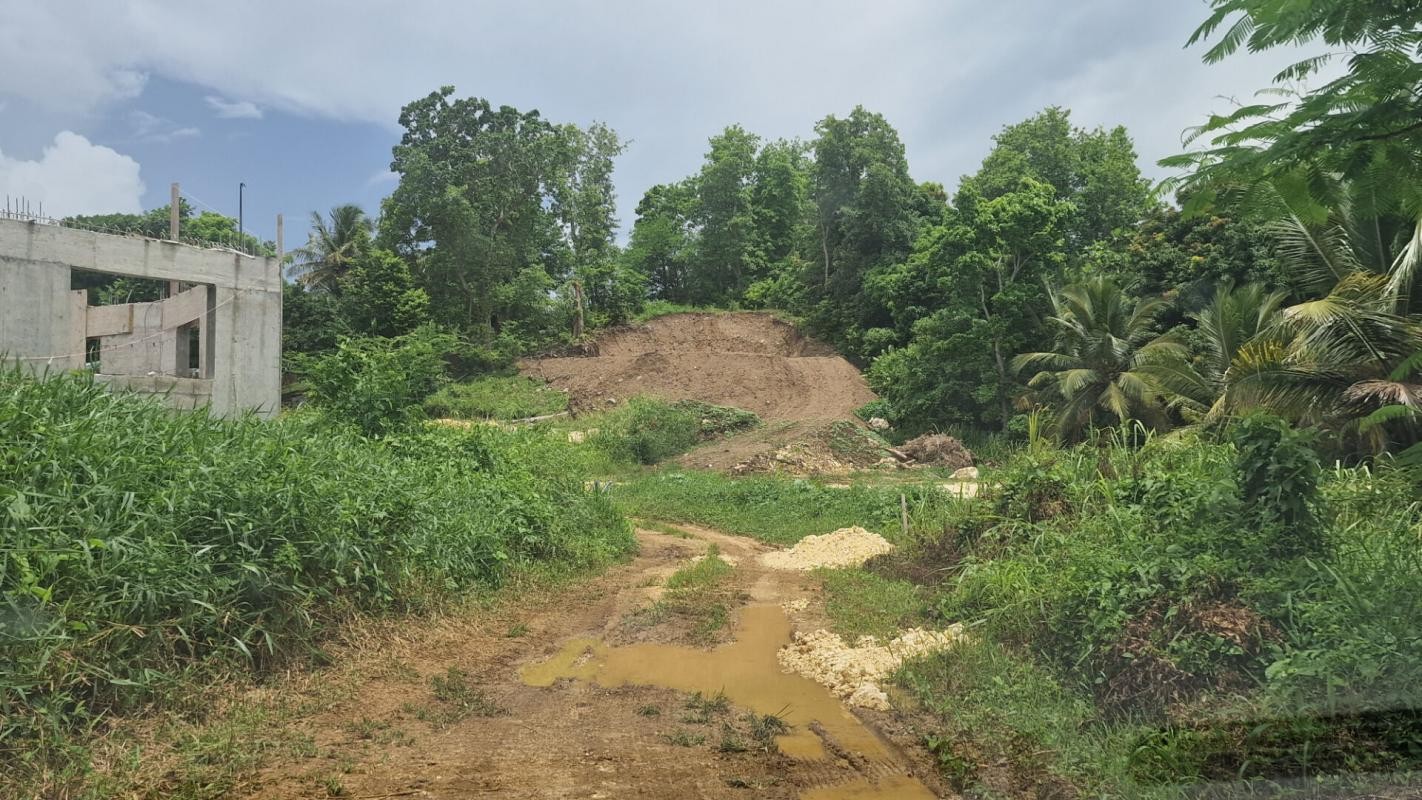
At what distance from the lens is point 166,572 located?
4.78m

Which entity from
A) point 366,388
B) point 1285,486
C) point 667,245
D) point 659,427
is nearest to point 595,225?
point 667,245

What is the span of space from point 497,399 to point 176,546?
99.1 feet

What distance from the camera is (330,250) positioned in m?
44.1

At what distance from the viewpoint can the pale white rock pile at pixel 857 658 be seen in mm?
5766

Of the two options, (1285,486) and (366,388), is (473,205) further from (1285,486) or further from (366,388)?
(1285,486)

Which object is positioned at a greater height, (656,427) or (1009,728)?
(656,427)

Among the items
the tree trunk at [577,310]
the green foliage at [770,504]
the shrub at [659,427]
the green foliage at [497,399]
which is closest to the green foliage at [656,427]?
the shrub at [659,427]

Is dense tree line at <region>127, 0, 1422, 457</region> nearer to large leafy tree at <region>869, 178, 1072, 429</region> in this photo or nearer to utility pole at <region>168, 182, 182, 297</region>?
large leafy tree at <region>869, 178, 1072, 429</region>

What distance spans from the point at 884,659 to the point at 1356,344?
8.27 m

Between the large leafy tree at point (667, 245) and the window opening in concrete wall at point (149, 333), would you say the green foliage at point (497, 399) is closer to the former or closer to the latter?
the window opening in concrete wall at point (149, 333)

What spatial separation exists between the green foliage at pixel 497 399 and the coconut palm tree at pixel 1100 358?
1814cm

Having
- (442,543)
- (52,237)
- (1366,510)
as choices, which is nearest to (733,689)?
(442,543)

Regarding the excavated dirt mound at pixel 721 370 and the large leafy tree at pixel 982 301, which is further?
the excavated dirt mound at pixel 721 370

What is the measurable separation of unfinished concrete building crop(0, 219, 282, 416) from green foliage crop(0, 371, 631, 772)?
7.59 metres
